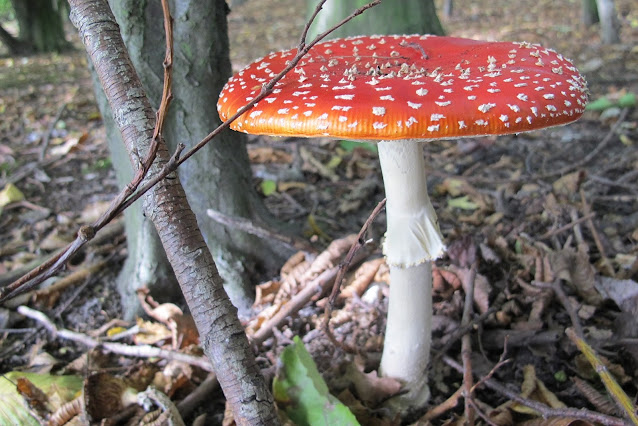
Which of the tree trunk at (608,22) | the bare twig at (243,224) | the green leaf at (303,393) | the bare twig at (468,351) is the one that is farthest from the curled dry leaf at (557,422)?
the tree trunk at (608,22)

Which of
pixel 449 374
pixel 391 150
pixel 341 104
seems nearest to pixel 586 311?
pixel 449 374

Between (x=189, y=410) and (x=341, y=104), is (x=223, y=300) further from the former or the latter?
(x=189, y=410)

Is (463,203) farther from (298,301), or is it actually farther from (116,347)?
(116,347)

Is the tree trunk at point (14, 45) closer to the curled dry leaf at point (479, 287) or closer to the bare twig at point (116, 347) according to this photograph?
the bare twig at point (116, 347)

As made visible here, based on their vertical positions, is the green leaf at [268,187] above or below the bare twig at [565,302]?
above

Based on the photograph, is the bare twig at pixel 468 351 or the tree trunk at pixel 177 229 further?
the bare twig at pixel 468 351

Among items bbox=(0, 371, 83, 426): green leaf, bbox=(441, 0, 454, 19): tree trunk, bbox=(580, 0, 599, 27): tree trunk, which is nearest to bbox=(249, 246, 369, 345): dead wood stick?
bbox=(0, 371, 83, 426): green leaf

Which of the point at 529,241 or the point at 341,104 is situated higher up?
the point at 341,104
